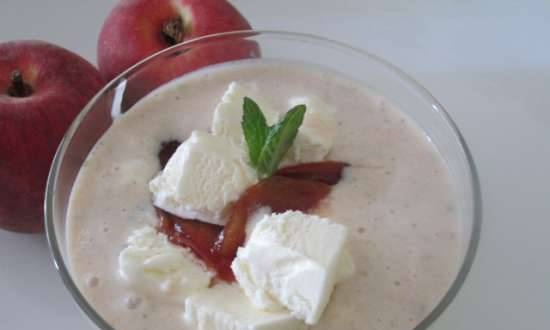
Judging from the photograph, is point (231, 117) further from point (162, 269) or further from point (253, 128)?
point (162, 269)

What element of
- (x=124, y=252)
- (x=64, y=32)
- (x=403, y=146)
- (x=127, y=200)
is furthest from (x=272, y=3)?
(x=124, y=252)

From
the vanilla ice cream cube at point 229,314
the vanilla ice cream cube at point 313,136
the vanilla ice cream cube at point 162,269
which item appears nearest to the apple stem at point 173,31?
the vanilla ice cream cube at point 313,136

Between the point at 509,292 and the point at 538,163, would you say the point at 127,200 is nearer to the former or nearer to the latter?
the point at 509,292

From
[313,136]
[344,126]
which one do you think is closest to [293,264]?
[313,136]

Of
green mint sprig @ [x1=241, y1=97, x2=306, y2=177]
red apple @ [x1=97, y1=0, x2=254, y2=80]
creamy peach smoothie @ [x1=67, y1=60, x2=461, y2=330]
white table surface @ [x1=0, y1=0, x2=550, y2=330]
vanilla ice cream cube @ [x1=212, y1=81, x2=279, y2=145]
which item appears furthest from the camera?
red apple @ [x1=97, y1=0, x2=254, y2=80]

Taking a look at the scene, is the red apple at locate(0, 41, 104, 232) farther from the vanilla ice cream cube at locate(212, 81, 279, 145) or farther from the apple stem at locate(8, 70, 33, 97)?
the vanilla ice cream cube at locate(212, 81, 279, 145)

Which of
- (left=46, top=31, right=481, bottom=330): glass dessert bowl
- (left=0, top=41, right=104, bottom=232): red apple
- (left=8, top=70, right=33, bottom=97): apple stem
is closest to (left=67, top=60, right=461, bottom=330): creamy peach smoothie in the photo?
(left=46, top=31, right=481, bottom=330): glass dessert bowl
